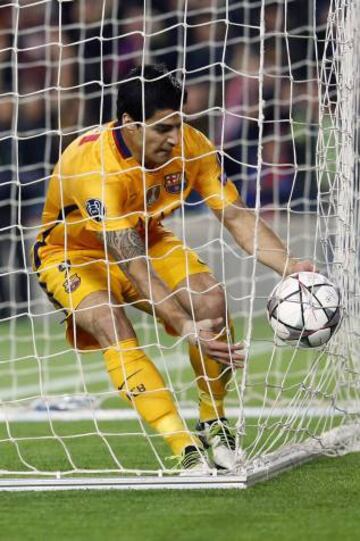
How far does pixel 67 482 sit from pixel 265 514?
3.03 ft

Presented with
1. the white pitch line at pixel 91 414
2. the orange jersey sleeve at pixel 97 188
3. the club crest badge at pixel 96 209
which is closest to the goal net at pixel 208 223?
the white pitch line at pixel 91 414

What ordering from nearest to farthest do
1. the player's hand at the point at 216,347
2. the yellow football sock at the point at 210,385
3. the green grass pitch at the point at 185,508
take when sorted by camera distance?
the green grass pitch at the point at 185,508
the player's hand at the point at 216,347
the yellow football sock at the point at 210,385

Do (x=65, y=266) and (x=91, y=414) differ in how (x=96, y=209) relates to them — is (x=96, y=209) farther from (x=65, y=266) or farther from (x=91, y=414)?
(x=91, y=414)

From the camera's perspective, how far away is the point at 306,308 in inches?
209

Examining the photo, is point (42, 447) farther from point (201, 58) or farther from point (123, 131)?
point (201, 58)

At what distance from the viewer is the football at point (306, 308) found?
5301 millimetres

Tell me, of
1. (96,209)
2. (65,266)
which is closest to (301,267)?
(96,209)

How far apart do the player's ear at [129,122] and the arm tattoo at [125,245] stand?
433 millimetres

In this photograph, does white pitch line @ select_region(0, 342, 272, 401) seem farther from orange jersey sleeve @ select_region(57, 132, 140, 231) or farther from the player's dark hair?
the player's dark hair

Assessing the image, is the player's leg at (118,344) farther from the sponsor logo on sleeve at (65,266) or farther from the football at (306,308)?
the football at (306,308)

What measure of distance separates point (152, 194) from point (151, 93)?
0.53 metres

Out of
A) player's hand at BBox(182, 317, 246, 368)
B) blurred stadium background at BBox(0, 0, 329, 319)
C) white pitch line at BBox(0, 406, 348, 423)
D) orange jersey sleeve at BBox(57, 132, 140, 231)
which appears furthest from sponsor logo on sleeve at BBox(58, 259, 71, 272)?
blurred stadium background at BBox(0, 0, 329, 319)

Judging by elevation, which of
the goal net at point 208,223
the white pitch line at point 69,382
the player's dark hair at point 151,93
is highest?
the player's dark hair at point 151,93

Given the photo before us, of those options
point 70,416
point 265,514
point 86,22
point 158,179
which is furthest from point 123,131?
point 86,22
